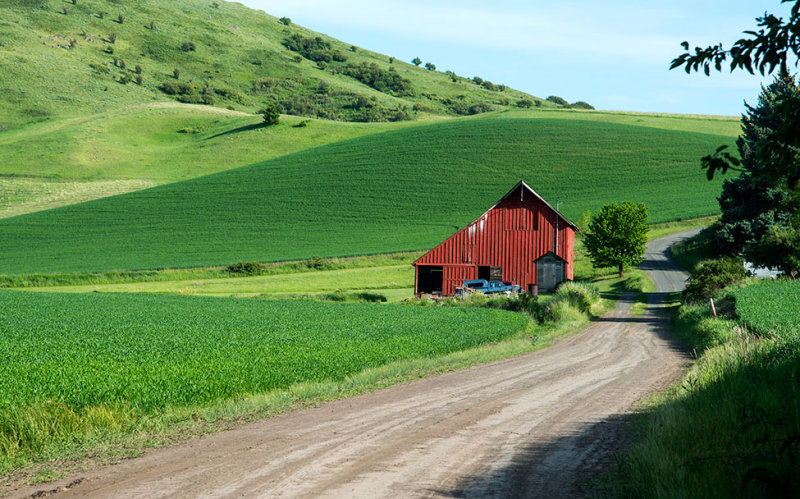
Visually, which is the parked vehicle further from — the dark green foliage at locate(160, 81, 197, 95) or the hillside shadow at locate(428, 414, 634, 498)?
the dark green foliage at locate(160, 81, 197, 95)

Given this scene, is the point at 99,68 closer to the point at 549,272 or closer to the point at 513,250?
the point at 513,250

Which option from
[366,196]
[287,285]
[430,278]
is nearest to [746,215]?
[430,278]

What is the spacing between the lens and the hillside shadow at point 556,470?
909 cm

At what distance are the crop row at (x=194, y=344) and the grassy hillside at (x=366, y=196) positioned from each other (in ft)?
102

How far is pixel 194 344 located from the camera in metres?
22.3

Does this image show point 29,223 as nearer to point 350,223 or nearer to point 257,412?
point 350,223

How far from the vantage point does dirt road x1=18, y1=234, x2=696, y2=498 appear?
9320mm

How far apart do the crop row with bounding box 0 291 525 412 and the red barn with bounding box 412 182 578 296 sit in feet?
59.6

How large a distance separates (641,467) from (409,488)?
9.99 feet

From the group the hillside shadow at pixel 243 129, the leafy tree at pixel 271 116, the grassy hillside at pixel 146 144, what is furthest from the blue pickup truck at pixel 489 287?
the hillside shadow at pixel 243 129

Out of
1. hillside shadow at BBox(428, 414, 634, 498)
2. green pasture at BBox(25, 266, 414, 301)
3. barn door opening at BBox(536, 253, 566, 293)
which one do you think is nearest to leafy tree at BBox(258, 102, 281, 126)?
green pasture at BBox(25, 266, 414, 301)

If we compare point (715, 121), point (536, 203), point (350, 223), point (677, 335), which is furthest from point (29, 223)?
point (715, 121)

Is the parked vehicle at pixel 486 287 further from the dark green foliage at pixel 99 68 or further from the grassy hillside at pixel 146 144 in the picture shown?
the dark green foliage at pixel 99 68

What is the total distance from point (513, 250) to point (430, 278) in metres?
7.31
